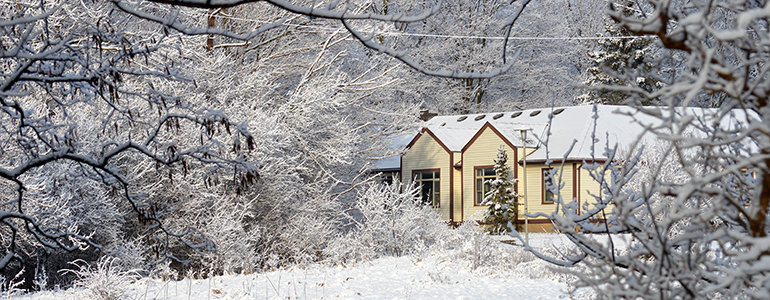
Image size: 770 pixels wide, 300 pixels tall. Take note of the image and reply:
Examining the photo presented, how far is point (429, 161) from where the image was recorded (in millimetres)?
23672

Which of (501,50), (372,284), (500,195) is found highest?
(501,50)

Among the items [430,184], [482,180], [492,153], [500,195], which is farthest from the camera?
[430,184]

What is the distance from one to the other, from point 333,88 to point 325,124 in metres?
0.88

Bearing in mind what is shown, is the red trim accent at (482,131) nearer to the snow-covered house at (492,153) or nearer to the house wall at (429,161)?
the snow-covered house at (492,153)

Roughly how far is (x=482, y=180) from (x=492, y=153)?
38.2 inches

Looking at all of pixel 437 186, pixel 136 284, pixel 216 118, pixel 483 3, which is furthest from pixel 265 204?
pixel 483 3

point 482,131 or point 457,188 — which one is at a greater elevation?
point 482,131

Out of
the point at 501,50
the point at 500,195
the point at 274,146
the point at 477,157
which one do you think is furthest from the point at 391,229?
the point at 501,50

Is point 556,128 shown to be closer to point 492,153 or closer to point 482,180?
point 492,153

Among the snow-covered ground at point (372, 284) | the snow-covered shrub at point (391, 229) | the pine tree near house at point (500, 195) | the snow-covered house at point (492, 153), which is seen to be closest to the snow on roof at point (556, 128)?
the snow-covered house at point (492, 153)

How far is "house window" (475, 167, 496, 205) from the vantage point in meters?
22.2

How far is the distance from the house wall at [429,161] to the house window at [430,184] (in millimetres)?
231

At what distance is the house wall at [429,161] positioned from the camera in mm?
A: 23234

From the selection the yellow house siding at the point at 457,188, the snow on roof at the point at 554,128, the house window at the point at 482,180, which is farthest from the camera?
the yellow house siding at the point at 457,188
